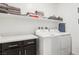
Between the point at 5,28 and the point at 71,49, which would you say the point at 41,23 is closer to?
the point at 5,28

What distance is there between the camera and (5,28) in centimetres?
255

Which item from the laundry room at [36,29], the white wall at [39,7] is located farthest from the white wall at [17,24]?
the white wall at [39,7]

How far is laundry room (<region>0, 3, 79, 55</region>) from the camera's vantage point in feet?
7.23

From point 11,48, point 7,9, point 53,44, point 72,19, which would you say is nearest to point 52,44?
point 53,44

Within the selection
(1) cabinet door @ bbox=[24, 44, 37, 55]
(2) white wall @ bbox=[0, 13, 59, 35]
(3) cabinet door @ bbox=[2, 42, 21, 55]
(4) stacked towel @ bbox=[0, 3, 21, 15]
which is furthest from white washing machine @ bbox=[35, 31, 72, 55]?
(4) stacked towel @ bbox=[0, 3, 21, 15]

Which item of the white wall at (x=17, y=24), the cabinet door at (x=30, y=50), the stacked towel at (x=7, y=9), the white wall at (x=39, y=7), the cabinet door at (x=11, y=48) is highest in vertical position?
the white wall at (x=39, y=7)

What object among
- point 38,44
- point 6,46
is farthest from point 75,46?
point 6,46

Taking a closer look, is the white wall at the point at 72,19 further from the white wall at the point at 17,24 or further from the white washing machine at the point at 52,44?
the white wall at the point at 17,24

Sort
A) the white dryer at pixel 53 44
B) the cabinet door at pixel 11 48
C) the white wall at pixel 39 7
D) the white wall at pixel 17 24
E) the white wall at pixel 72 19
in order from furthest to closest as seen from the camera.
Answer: the white wall at pixel 72 19 → the white wall at pixel 39 7 → the white dryer at pixel 53 44 → the white wall at pixel 17 24 → the cabinet door at pixel 11 48

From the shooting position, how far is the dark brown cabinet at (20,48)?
6.30 feet

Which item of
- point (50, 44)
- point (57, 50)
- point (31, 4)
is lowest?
point (57, 50)

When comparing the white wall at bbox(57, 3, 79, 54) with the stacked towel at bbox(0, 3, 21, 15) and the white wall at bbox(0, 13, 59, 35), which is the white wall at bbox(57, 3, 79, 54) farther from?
the stacked towel at bbox(0, 3, 21, 15)

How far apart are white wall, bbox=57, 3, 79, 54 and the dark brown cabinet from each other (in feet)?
6.80

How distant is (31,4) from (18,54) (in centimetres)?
172
